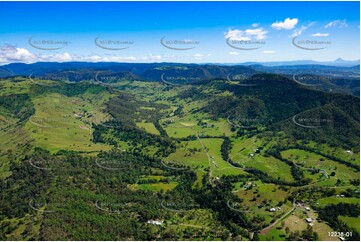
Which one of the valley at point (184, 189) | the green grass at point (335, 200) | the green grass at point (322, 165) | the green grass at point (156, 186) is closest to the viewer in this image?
the valley at point (184, 189)

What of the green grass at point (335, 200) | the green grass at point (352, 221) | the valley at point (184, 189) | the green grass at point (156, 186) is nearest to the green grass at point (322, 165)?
the valley at point (184, 189)

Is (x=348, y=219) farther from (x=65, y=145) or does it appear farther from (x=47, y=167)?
(x=65, y=145)

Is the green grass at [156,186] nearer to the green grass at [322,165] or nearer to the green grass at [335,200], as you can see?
the green grass at [335,200]

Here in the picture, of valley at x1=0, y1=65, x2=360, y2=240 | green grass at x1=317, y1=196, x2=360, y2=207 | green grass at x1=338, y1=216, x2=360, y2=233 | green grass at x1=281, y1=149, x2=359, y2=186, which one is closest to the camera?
green grass at x1=338, y1=216, x2=360, y2=233

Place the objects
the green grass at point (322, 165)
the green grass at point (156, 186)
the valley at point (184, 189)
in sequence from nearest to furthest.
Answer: the valley at point (184, 189)
the green grass at point (322, 165)
the green grass at point (156, 186)

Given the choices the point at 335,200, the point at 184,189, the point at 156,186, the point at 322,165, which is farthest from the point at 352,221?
the point at 156,186

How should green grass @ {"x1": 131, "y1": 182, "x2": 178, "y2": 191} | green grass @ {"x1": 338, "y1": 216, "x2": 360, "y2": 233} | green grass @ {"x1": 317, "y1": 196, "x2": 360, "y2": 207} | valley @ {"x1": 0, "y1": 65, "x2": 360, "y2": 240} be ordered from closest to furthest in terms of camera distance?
1. green grass @ {"x1": 338, "y1": 216, "x2": 360, "y2": 233}
2. valley @ {"x1": 0, "y1": 65, "x2": 360, "y2": 240}
3. green grass @ {"x1": 317, "y1": 196, "x2": 360, "y2": 207}
4. green grass @ {"x1": 131, "y1": 182, "x2": 178, "y2": 191}

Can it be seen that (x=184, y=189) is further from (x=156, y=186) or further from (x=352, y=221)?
(x=352, y=221)

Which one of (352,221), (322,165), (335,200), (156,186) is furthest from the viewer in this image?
(322,165)

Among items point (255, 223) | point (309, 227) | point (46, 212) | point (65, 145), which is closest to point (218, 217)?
point (255, 223)

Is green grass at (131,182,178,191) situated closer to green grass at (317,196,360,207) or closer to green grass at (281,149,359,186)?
green grass at (317,196,360,207)

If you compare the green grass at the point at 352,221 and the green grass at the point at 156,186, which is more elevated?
the green grass at the point at 352,221

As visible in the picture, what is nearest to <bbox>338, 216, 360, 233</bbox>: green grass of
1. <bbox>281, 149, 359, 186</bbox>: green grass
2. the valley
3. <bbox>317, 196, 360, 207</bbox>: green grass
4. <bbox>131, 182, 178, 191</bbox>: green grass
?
the valley
